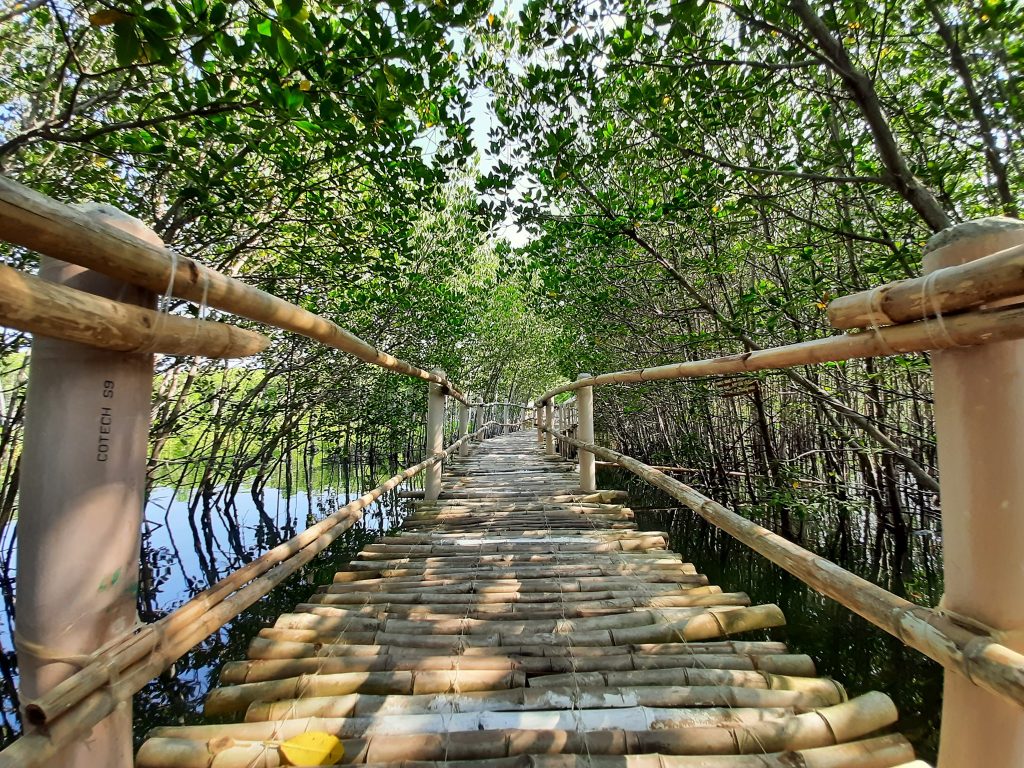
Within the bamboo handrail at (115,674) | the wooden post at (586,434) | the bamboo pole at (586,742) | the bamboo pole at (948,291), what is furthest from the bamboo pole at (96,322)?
the wooden post at (586,434)

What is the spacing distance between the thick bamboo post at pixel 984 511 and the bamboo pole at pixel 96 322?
4.37 ft

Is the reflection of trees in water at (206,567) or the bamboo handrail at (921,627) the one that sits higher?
the bamboo handrail at (921,627)

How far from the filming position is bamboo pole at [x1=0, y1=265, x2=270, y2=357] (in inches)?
23.9

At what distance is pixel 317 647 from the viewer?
1580 millimetres

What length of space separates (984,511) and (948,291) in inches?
13.8

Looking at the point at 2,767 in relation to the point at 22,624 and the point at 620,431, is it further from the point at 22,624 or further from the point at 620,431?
the point at 620,431

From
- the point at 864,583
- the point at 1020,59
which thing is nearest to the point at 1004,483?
the point at 864,583

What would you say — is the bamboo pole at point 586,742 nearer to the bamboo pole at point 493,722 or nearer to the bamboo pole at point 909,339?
the bamboo pole at point 493,722

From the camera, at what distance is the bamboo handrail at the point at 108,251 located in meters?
0.65

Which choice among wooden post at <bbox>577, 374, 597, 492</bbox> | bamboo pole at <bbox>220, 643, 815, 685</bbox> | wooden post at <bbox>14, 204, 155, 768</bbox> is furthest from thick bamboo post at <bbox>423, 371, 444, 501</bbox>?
wooden post at <bbox>14, 204, 155, 768</bbox>

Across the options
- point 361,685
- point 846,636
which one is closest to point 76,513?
point 361,685

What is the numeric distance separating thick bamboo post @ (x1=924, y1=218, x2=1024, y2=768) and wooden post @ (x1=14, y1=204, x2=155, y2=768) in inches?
51.1

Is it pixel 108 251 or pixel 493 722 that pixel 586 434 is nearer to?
pixel 493 722

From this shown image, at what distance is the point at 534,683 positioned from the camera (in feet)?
4.61
